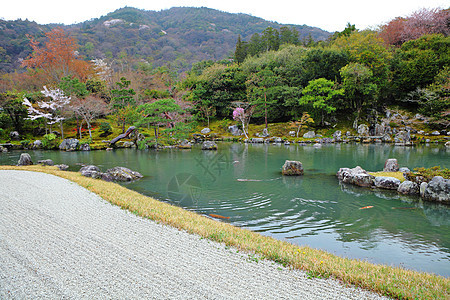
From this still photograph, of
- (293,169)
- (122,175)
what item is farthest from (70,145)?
(293,169)

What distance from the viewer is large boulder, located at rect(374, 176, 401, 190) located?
35.6ft

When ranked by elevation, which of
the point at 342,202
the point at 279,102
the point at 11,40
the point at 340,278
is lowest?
the point at 342,202

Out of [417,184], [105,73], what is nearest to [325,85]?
[417,184]

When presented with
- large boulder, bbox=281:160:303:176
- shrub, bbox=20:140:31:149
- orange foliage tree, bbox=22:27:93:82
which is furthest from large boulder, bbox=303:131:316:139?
orange foliage tree, bbox=22:27:93:82

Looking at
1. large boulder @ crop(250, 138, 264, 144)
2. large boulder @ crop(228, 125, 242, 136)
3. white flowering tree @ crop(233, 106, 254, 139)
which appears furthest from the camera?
large boulder @ crop(228, 125, 242, 136)

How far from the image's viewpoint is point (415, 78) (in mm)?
35656

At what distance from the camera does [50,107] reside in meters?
31.1

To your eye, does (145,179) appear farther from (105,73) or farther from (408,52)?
(105,73)

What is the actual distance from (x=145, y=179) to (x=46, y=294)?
10.5 meters

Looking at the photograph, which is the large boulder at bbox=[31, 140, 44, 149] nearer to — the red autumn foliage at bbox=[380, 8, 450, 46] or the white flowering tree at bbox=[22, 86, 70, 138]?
the white flowering tree at bbox=[22, 86, 70, 138]

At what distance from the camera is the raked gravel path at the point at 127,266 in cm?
325

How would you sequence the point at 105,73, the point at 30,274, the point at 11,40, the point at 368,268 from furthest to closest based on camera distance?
the point at 11,40 → the point at 105,73 → the point at 368,268 → the point at 30,274

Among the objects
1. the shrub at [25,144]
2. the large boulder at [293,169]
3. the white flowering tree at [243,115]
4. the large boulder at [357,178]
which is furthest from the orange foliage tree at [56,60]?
the large boulder at [357,178]

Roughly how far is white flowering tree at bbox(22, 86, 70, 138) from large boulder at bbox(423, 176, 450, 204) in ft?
116
